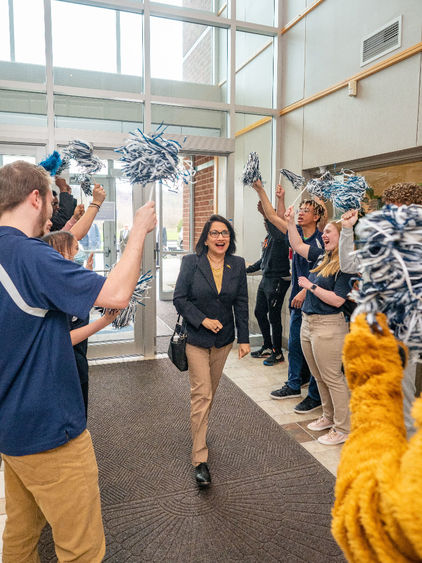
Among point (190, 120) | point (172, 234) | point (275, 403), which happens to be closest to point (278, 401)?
point (275, 403)

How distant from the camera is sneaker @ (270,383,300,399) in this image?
3867mm

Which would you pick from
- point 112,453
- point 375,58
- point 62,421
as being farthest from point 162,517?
point 375,58

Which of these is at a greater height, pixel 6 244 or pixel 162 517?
pixel 6 244

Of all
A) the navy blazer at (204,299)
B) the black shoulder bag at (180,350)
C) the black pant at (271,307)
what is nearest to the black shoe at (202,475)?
the black shoulder bag at (180,350)

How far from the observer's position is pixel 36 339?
128 centimetres

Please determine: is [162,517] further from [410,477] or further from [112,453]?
[410,477]

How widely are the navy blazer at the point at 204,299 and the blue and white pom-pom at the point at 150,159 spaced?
0.82 m

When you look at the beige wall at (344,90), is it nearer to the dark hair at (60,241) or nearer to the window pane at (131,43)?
the window pane at (131,43)

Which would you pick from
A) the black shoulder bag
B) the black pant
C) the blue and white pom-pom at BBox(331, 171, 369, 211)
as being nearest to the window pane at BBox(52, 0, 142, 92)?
the black pant

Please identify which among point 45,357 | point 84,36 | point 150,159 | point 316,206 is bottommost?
point 45,357

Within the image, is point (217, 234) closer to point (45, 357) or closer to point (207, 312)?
point (207, 312)

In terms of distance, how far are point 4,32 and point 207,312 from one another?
3894 millimetres

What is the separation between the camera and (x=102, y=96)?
462 centimetres

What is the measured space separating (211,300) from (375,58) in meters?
2.67
